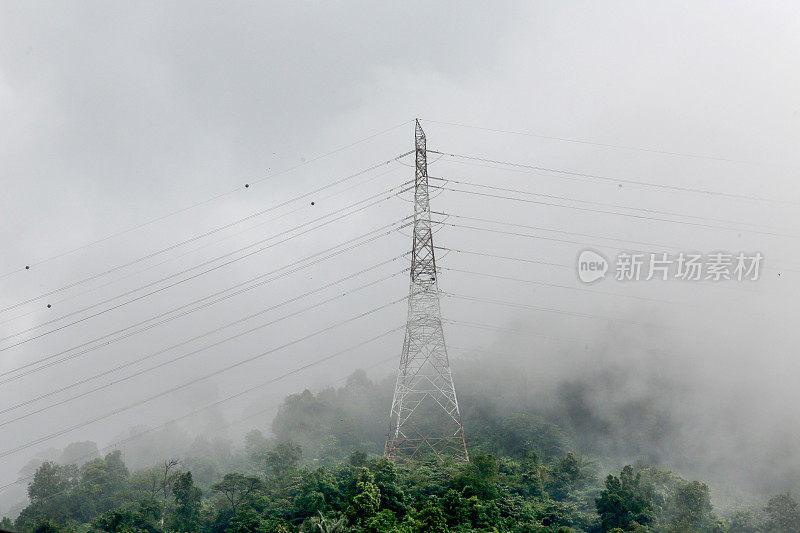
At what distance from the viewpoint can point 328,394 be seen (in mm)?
131875

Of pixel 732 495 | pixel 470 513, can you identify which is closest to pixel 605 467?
pixel 732 495

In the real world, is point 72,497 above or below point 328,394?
below

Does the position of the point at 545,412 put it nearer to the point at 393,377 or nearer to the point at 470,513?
the point at 393,377

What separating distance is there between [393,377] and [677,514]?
272 feet

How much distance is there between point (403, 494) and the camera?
50719mm

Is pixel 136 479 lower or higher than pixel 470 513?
lower

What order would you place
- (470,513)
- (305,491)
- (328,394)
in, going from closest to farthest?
1. (470,513)
2. (305,491)
3. (328,394)

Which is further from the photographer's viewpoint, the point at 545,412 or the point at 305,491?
the point at 545,412

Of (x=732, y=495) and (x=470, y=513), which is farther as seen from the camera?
(x=732, y=495)

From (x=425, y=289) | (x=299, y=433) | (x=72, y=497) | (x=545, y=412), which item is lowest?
(x=72, y=497)

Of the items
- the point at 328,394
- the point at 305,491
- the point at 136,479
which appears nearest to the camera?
the point at 305,491

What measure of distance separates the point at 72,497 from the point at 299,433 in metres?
42.8

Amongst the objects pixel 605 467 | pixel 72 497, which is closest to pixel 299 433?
pixel 72 497

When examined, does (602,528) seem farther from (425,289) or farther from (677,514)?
(425,289)
